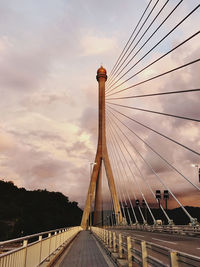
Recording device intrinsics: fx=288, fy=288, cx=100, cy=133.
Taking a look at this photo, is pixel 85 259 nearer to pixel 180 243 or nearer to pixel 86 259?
pixel 86 259

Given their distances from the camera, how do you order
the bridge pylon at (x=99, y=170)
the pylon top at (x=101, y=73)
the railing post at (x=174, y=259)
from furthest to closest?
the pylon top at (x=101, y=73) < the bridge pylon at (x=99, y=170) < the railing post at (x=174, y=259)

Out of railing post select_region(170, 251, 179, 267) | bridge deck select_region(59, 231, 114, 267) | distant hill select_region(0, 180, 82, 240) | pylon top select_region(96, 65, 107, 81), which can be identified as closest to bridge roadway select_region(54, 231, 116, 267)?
bridge deck select_region(59, 231, 114, 267)

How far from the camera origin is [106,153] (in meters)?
60.6

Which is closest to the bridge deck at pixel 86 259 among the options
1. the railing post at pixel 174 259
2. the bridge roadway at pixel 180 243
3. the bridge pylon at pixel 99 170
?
the bridge roadway at pixel 180 243

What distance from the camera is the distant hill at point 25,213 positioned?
9788 cm

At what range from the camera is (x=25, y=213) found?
10912 cm

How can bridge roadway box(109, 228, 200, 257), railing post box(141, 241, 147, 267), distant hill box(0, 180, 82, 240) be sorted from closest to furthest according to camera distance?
railing post box(141, 241, 147, 267), bridge roadway box(109, 228, 200, 257), distant hill box(0, 180, 82, 240)

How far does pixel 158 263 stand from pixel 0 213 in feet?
349

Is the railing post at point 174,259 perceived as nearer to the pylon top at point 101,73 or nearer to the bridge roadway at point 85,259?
the bridge roadway at point 85,259

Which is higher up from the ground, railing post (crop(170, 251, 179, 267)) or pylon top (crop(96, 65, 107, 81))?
pylon top (crop(96, 65, 107, 81))

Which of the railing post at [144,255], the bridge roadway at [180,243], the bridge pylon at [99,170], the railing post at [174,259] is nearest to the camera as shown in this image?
the railing post at [174,259]

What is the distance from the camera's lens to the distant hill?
97875mm

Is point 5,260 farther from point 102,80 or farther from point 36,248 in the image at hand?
point 102,80

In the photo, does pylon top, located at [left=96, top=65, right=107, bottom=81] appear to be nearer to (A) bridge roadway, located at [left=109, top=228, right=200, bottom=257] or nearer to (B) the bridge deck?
(A) bridge roadway, located at [left=109, top=228, right=200, bottom=257]
